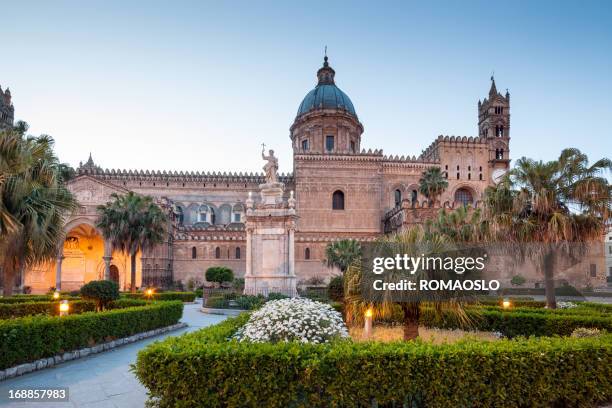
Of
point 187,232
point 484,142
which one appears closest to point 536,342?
point 187,232

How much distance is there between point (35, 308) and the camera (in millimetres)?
15523

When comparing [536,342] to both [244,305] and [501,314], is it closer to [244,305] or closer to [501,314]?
[501,314]

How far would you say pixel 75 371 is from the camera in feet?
30.8

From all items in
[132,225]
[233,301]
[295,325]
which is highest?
[132,225]

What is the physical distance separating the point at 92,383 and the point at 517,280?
38450mm

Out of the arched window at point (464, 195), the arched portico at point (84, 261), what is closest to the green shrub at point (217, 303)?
the arched portico at point (84, 261)

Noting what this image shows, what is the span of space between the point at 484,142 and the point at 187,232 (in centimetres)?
3376

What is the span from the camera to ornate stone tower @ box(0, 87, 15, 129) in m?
48.8

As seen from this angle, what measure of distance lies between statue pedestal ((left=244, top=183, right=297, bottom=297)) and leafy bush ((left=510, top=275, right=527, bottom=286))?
24.3m

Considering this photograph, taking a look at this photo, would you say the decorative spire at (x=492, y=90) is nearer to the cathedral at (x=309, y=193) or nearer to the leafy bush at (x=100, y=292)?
the cathedral at (x=309, y=193)

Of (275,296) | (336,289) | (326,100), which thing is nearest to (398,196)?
(326,100)
